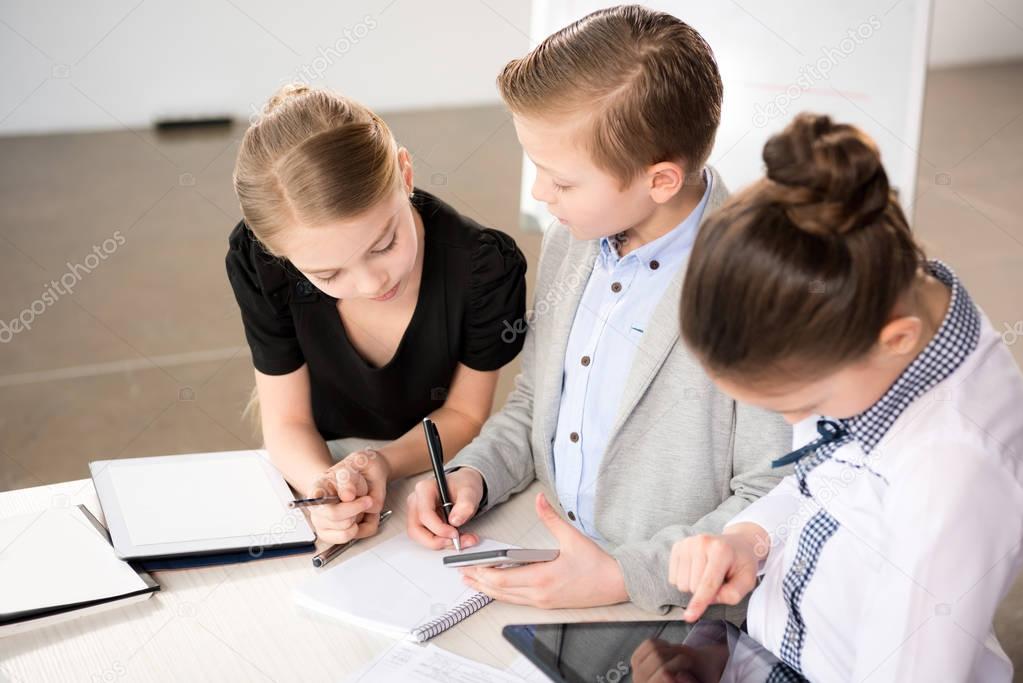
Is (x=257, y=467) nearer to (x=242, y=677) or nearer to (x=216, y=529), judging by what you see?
(x=216, y=529)

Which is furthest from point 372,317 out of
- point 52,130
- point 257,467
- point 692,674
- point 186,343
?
point 52,130

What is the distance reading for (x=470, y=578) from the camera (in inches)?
50.0

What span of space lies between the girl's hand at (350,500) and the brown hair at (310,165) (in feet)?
1.09

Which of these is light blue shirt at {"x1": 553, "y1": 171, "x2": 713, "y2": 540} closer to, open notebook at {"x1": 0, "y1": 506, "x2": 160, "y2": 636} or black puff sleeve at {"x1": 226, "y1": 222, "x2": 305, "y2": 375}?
black puff sleeve at {"x1": 226, "y1": 222, "x2": 305, "y2": 375}

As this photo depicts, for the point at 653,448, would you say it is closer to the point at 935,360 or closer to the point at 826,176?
the point at 935,360

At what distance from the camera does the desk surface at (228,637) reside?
1.15 m

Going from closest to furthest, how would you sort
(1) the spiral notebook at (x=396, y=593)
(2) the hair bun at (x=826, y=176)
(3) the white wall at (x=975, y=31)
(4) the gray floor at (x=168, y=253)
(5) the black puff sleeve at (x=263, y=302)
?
(2) the hair bun at (x=826, y=176) < (1) the spiral notebook at (x=396, y=593) < (5) the black puff sleeve at (x=263, y=302) < (4) the gray floor at (x=168, y=253) < (3) the white wall at (x=975, y=31)

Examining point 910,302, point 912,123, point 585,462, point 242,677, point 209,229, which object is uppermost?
point 910,302

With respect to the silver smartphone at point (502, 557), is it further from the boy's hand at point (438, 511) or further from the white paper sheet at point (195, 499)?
the white paper sheet at point (195, 499)

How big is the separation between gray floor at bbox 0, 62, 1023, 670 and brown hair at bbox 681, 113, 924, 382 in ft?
5.50

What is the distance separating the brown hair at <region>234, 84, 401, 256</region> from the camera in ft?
4.53

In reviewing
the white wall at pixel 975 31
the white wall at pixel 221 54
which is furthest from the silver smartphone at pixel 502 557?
the white wall at pixel 975 31

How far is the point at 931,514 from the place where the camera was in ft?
3.15

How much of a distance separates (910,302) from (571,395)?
61cm
